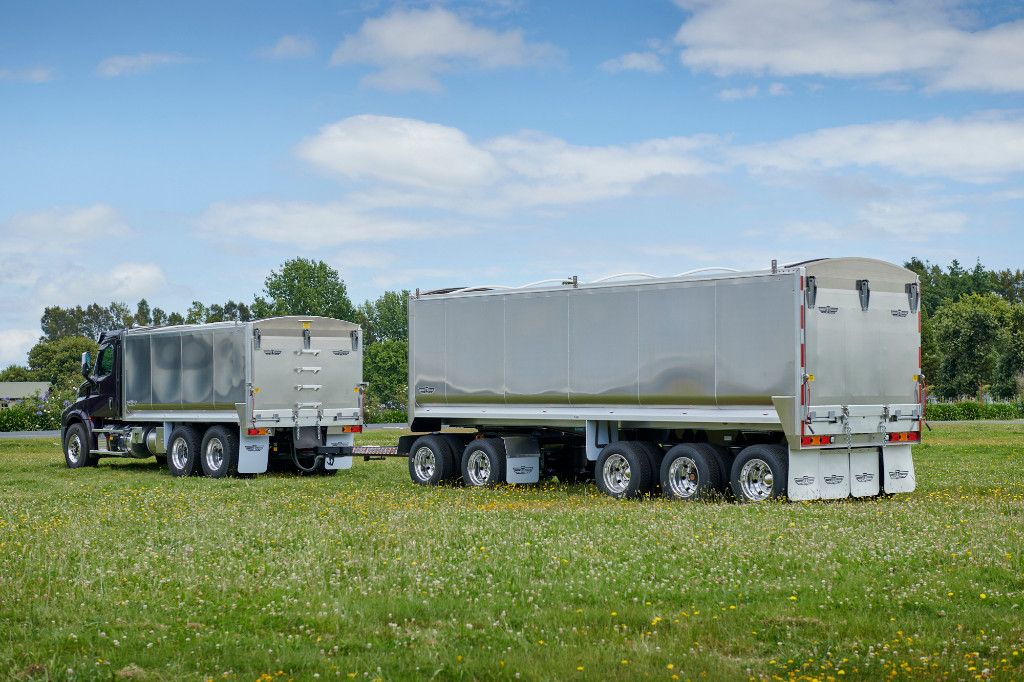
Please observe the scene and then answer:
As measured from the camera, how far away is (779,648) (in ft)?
33.6

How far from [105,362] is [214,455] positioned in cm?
619

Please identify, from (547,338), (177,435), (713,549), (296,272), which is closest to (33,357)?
(296,272)

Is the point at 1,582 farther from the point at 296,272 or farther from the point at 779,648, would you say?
the point at 296,272

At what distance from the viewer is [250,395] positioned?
2920 cm

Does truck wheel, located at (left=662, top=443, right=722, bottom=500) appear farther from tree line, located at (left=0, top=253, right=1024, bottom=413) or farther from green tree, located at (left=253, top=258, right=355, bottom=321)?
green tree, located at (left=253, top=258, right=355, bottom=321)

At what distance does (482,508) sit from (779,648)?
10640mm

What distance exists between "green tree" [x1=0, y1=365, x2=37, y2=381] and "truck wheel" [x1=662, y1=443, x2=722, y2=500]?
139 meters

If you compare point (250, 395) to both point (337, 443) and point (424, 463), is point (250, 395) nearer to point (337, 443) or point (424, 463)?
point (337, 443)

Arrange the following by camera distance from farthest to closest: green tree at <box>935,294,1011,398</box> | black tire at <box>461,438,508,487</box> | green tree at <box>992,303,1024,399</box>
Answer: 1. green tree at <box>935,294,1011,398</box>
2. green tree at <box>992,303,1024,399</box>
3. black tire at <box>461,438,508,487</box>

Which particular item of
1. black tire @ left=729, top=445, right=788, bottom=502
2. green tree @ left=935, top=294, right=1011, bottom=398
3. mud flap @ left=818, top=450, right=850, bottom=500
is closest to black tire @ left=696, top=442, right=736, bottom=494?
black tire @ left=729, top=445, right=788, bottom=502

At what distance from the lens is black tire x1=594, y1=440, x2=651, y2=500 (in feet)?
74.3

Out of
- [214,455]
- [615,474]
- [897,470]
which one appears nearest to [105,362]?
[214,455]

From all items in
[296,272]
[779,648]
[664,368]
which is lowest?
[779,648]

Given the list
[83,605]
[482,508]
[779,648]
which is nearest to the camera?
[779,648]
